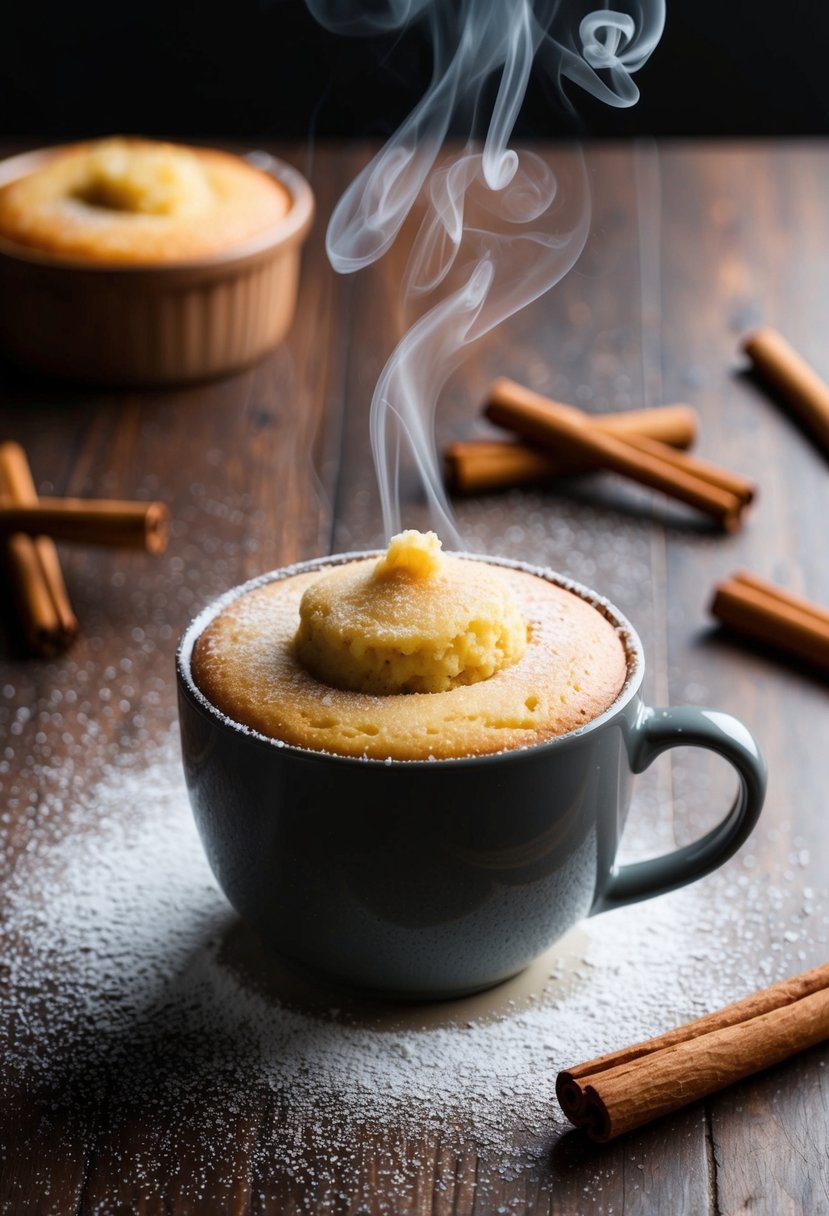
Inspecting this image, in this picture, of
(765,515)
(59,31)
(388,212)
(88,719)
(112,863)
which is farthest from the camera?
(59,31)

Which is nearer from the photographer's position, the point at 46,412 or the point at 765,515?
the point at 765,515

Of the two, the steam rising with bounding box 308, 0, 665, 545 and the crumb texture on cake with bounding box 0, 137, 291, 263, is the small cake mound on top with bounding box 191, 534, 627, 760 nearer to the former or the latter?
the steam rising with bounding box 308, 0, 665, 545

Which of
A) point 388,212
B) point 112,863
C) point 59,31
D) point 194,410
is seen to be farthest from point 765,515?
point 59,31

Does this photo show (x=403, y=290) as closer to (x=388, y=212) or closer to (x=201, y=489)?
(x=388, y=212)

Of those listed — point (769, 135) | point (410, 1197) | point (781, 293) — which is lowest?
point (769, 135)

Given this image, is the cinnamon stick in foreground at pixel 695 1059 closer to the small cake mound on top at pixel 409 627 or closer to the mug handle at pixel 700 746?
the mug handle at pixel 700 746

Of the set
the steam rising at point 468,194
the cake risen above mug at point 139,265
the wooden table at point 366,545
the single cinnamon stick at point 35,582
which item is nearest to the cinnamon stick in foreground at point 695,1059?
the wooden table at point 366,545

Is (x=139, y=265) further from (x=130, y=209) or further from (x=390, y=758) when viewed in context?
(x=390, y=758)
